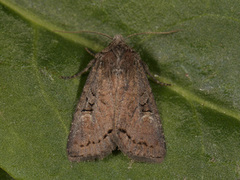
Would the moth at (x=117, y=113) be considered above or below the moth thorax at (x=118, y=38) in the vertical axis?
below

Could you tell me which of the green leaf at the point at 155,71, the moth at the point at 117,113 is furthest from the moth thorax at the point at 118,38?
the green leaf at the point at 155,71

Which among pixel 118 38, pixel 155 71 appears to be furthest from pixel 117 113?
pixel 118 38

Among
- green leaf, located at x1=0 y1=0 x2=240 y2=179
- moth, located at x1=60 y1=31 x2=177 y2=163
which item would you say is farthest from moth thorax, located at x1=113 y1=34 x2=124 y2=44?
green leaf, located at x1=0 y1=0 x2=240 y2=179

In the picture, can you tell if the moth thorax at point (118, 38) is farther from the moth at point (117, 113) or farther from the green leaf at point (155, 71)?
the green leaf at point (155, 71)

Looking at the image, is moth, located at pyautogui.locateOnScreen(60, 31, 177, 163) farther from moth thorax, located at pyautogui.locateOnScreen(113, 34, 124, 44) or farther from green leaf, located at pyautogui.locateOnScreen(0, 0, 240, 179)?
green leaf, located at pyautogui.locateOnScreen(0, 0, 240, 179)

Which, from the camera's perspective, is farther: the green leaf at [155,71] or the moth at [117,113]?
the moth at [117,113]

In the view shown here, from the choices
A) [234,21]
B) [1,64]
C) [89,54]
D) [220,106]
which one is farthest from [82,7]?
[220,106]
